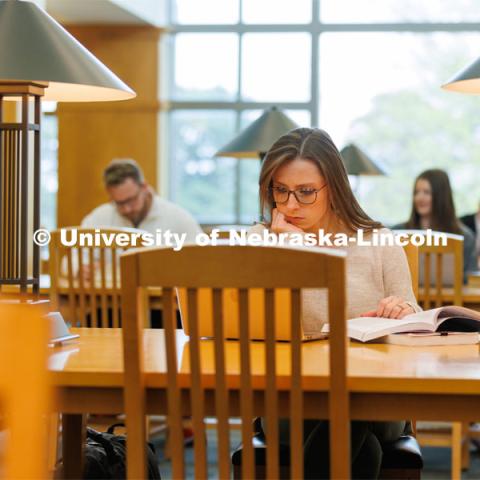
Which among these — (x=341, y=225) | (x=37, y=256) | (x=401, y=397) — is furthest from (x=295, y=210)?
(x=401, y=397)

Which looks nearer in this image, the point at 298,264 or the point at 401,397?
the point at 298,264

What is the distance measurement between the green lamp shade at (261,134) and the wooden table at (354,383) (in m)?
2.59

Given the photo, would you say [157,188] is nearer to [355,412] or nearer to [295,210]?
[295,210]

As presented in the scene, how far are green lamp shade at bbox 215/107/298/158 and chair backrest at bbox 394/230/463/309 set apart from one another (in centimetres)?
91

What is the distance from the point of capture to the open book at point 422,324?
6.62ft

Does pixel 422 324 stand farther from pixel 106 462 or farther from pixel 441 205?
pixel 441 205

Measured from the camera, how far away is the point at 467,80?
2.35 metres

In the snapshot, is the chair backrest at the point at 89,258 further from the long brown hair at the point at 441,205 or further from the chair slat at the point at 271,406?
the long brown hair at the point at 441,205

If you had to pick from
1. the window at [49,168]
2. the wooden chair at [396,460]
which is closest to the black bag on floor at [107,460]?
the wooden chair at [396,460]

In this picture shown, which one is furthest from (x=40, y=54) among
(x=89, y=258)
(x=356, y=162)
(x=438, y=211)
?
(x=356, y=162)

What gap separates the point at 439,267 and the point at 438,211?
3.75ft

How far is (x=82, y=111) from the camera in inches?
309

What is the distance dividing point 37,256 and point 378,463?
85 cm

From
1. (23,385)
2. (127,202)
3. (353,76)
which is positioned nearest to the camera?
(23,385)
